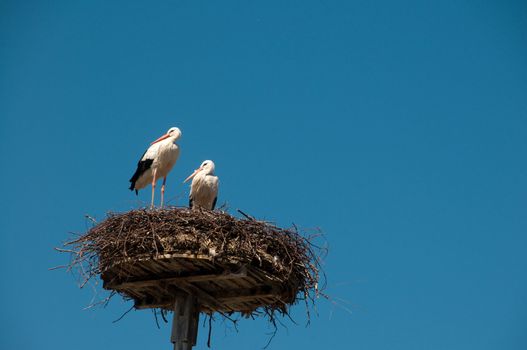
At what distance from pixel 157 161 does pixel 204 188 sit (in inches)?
42.7

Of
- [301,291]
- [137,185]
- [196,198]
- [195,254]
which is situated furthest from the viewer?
[137,185]

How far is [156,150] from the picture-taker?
12.8 meters

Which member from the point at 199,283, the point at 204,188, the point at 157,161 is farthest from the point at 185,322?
the point at 157,161

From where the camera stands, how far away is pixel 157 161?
12.7 meters

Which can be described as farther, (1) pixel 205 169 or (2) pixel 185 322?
(1) pixel 205 169

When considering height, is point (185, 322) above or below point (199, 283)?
below

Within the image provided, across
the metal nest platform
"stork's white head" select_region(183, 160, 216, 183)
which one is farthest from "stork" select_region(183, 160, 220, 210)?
the metal nest platform

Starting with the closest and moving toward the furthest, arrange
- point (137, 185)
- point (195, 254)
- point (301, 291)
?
1. point (195, 254)
2. point (301, 291)
3. point (137, 185)

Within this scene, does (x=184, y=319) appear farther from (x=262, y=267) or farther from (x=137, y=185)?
(x=137, y=185)

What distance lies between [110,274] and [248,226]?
1.51 m

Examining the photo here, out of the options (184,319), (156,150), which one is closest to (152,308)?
(184,319)

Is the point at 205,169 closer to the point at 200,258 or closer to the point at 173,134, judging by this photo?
the point at 173,134

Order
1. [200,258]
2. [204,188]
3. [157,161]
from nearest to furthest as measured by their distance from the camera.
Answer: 1. [200,258]
2. [204,188]
3. [157,161]

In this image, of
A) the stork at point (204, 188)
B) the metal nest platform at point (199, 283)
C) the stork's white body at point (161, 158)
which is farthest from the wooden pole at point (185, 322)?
the stork's white body at point (161, 158)
